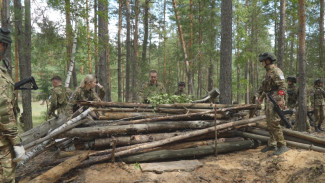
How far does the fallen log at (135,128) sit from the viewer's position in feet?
14.8

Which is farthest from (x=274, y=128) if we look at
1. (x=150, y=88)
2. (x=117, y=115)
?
(x=150, y=88)

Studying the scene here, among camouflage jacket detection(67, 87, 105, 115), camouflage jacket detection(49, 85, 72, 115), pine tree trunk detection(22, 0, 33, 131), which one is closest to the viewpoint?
camouflage jacket detection(67, 87, 105, 115)

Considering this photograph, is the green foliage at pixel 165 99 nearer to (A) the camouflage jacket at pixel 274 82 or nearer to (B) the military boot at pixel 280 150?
(A) the camouflage jacket at pixel 274 82

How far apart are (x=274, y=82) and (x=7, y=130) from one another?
214 inches

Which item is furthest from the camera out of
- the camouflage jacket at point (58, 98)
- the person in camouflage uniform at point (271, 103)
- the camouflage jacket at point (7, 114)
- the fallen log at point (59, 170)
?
the camouflage jacket at point (58, 98)

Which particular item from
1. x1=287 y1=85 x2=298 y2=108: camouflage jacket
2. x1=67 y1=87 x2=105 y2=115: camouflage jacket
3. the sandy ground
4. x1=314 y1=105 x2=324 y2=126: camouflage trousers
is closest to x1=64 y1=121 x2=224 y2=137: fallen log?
the sandy ground

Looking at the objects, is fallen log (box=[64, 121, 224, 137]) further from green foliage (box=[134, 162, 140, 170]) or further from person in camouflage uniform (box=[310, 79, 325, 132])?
person in camouflage uniform (box=[310, 79, 325, 132])

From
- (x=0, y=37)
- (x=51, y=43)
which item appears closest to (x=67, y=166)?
(x=0, y=37)

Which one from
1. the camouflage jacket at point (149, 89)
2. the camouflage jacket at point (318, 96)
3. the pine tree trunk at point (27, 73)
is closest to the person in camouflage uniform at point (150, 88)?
the camouflage jacket at point (149, 89)

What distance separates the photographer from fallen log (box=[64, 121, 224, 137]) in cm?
450

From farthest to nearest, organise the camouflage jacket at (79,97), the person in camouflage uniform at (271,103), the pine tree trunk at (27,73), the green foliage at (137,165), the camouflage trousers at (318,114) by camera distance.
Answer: the pine tree trunk at (27,73), the camouflage trousers at (318,114), the camouflage jacket at (79,97), the person in camouflage uniform at (271,103), the green foliage at (137,165)

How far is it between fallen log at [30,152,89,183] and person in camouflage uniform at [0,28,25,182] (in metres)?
0.67

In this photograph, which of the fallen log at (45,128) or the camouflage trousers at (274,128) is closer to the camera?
the camouflage trousers at (274,128)

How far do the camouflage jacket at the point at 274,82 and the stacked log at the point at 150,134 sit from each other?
2.65 ft
